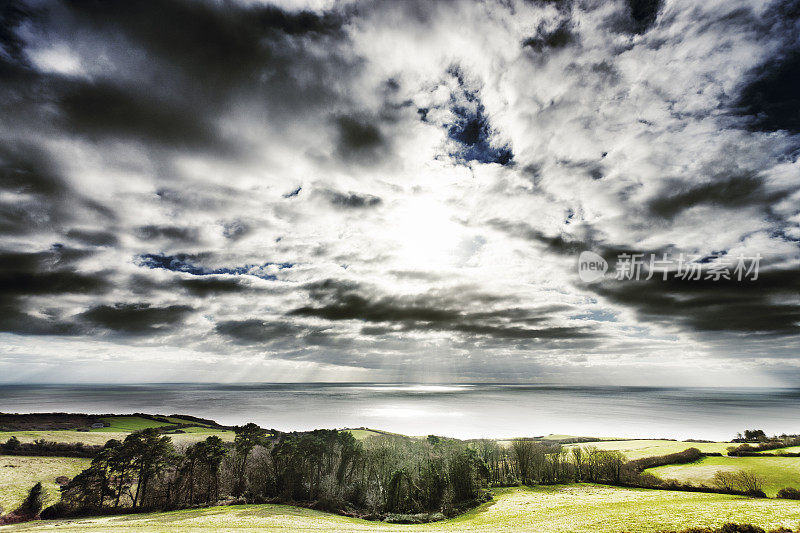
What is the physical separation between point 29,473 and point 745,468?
182 meters

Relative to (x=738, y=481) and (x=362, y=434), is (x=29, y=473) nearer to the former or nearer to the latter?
(x=362, y=434)

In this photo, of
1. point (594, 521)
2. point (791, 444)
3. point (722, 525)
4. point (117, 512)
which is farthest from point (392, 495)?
point (791, 444)

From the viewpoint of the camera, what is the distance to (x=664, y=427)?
198625mm

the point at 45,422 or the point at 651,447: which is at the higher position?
the point at 651,447

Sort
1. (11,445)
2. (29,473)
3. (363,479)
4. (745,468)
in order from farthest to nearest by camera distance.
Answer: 1. (11,445)
2. (363,479)
3. (745,468)
4. (29,473)

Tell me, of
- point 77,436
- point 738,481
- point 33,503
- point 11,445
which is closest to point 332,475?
point 33,503

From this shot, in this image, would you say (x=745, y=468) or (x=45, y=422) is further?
(x=45, y=422)

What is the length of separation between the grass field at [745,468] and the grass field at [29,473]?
149m

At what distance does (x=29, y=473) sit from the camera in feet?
274

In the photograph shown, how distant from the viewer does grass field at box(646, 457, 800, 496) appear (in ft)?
255

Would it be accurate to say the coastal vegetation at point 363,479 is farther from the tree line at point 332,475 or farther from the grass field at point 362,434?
the grass field at point 362,434

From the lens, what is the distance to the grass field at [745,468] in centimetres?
7781

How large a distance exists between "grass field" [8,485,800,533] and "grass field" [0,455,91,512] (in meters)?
28.5

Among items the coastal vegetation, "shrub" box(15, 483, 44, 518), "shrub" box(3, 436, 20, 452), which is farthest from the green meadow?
"shrub" box(3, 436, 20, 452)
